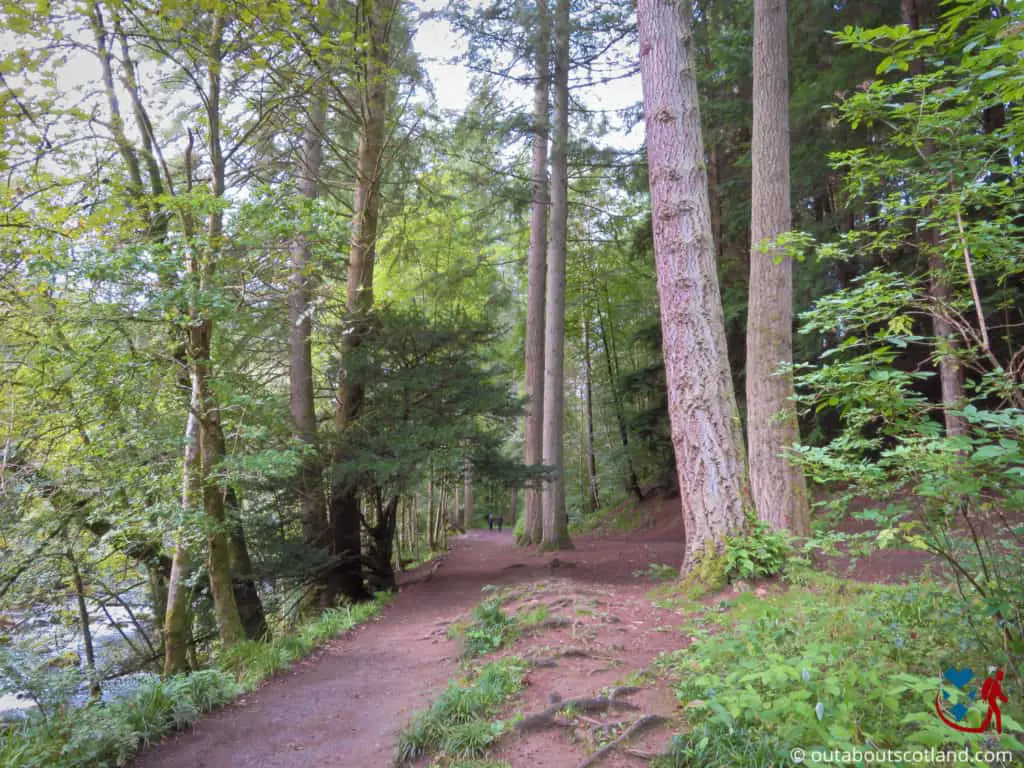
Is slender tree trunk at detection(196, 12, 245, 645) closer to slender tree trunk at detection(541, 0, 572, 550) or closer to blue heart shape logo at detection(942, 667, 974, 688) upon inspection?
blue heart shape logo at detection(942, 667, 974, 688)

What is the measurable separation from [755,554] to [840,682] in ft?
9.25

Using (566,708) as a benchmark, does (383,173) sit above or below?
above

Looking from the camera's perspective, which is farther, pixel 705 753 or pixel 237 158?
pixel 237 158

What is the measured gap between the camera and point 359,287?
32.2ft

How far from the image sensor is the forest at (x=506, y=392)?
2.57 meters

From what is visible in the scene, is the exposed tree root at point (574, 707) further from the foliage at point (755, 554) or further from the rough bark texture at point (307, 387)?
the rough bark texture at point (307, 387)

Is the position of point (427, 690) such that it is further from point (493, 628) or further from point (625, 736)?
point (625, 736)

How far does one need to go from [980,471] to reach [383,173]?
10018mm

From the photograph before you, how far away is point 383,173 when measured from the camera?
10.2m

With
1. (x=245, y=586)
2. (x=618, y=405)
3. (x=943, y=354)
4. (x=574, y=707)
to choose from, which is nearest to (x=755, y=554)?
(x=574, y=707)

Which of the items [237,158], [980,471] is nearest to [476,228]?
[237,158]

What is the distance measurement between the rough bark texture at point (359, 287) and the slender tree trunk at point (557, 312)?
4.12 metres

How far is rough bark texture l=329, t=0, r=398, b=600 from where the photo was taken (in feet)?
31.2

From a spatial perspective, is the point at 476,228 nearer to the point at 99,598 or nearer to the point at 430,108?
the point at 430,108
